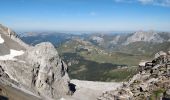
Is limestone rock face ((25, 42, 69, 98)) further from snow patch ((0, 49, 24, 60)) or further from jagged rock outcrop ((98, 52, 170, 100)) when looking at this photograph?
jagged rock outcrop ((98, 52, 170, 100))

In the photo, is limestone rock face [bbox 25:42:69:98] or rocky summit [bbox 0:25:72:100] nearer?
rocky summit [bbox 0:25:72:100]

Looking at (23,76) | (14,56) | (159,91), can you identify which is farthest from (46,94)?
(159,91)

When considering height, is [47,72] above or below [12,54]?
below

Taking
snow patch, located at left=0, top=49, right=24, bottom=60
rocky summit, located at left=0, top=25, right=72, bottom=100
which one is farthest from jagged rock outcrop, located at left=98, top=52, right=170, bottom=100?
snow patch, located at left=0, top=49, right=24, bottom=60

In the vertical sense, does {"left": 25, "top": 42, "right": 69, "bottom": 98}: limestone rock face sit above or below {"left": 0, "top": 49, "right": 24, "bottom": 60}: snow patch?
below

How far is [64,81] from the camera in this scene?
373ft

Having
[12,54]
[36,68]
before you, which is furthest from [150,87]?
[12,54]

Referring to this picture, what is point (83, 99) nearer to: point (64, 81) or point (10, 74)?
point (64, 81)

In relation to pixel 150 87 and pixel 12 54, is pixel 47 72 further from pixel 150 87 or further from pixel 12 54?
pixel 150 87

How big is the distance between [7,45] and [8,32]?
11853 millimetres

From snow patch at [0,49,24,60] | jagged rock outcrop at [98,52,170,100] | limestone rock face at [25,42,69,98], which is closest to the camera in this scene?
jagged rock outcrop at [98,52,170,100]

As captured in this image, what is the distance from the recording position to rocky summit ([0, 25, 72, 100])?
3971 inches

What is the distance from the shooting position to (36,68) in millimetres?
106062

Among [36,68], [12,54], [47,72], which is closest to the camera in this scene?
[36,68]
